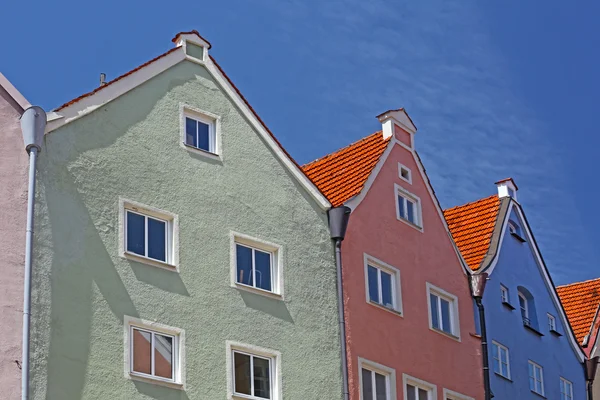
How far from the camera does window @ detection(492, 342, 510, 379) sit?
4266 centimetres

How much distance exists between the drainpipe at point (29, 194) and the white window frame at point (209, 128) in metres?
4.51

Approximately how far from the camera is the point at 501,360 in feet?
141

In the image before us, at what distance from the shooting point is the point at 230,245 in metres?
34.0

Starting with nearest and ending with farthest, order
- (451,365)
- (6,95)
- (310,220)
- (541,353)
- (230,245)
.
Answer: (6,95), (230,245), (310,220), (451,365), (541,353)

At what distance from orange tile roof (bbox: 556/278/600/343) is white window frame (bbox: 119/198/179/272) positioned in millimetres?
23007

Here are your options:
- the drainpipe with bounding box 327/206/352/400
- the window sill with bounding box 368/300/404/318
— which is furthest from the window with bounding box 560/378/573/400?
the drainpipe with bounding box 327/206/352/400

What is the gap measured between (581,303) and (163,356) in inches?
1065

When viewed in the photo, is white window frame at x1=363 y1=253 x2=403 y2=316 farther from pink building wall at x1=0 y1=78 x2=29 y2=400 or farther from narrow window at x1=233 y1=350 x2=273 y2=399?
pink building wall at x1=0 y1=78 x2=29 y2=400

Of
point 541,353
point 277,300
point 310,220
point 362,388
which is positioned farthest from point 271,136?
point 541,353

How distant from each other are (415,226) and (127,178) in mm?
11620

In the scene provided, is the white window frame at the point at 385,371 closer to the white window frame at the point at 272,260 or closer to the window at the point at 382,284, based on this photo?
the window at the point at 382,284

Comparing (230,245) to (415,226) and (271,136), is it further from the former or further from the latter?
(415,226)

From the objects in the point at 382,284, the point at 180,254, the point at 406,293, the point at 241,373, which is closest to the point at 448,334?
the point at 406,293

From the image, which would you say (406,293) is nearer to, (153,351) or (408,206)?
(408,206)
